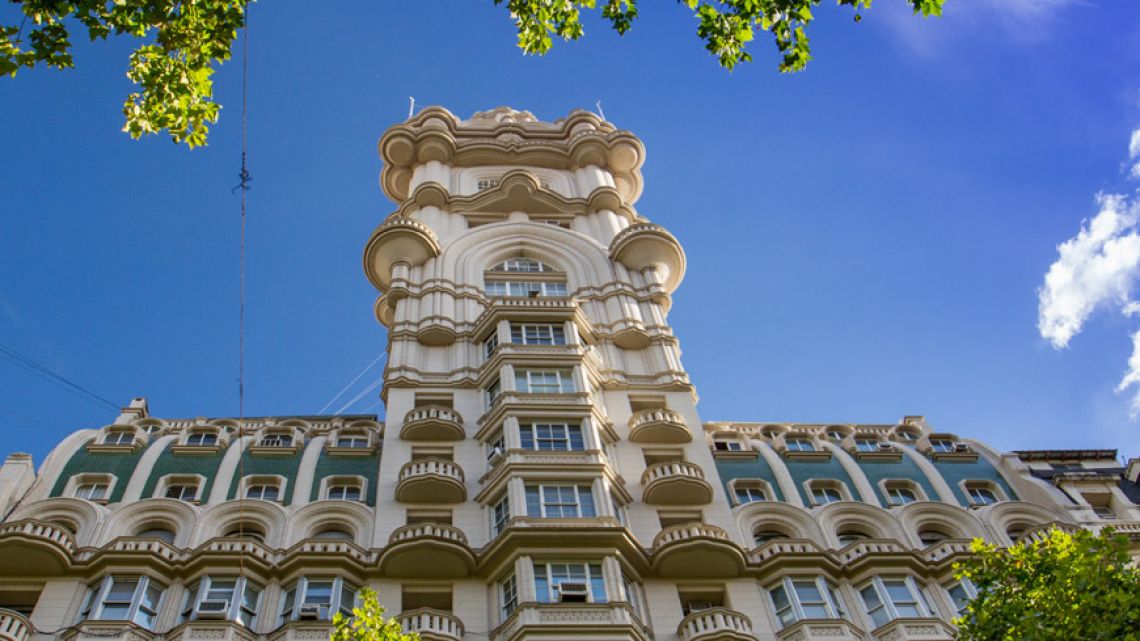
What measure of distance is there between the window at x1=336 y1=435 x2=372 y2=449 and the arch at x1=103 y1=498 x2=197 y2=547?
719cm

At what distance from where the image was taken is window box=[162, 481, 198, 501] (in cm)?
3959

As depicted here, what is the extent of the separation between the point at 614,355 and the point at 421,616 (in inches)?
769

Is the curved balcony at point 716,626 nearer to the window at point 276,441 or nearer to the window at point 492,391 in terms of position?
the window at point 492,391

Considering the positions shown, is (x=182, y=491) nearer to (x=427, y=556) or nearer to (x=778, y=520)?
(x=427, y=556)

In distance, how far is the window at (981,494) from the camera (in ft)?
139

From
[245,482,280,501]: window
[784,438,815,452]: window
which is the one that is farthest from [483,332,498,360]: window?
[784,438,815,452]: window

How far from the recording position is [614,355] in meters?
48.8

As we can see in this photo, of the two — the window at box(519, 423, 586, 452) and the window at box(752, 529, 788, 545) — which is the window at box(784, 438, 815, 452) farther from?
the window at box(519, 423, 586, 452)

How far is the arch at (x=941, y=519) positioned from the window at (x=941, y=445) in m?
5.02

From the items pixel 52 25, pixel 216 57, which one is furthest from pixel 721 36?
pixel 52 25

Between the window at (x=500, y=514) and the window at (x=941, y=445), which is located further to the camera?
the window at (x=941, y=445)

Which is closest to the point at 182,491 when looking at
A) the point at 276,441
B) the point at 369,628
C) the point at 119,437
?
the point at 276,441

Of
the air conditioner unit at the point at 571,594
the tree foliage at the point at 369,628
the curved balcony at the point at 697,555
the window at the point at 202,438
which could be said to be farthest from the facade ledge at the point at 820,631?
the window at the point at 202,438

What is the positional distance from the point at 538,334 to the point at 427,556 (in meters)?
14.3
